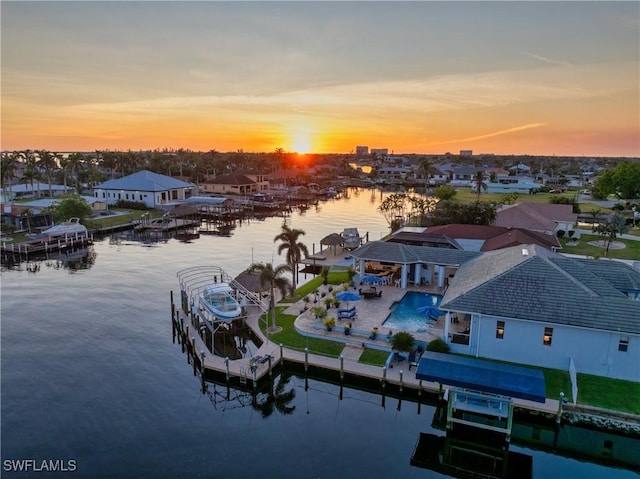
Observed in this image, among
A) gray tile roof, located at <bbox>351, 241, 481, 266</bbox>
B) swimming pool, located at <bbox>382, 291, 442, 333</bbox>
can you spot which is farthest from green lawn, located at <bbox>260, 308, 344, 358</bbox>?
gray tile roof, located at <bbox>351, 241, 481, 266</bbox>

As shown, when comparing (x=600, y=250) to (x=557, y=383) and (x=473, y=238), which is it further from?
(x=557, y=383)

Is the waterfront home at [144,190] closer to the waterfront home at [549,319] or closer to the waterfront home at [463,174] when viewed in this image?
the waterfront home at [549,319]

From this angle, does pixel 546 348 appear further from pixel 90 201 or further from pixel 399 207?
pixel 90 201

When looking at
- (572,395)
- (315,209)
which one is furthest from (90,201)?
(572,395)

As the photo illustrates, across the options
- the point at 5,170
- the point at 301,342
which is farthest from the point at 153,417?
the point at 5,170

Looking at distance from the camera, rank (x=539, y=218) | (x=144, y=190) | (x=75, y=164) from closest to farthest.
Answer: (x=539, y=218) → (x=144, y=190) → (x=75, y=164)

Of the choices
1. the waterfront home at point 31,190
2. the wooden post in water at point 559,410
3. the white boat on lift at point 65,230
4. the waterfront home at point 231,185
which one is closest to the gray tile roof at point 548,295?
the wooden post in water at point 559,410

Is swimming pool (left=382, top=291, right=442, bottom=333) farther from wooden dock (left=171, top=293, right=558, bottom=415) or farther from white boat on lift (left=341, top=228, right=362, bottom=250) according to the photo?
white boat on lift (left=341, top=228, right=362, bottom=250)
